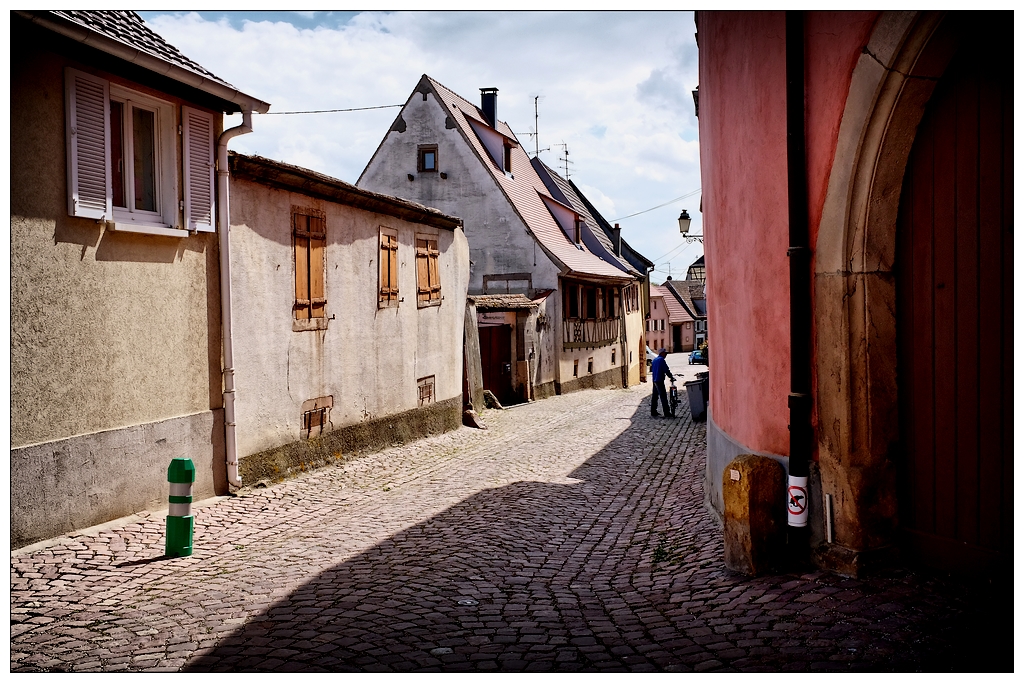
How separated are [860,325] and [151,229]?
606 centimetres

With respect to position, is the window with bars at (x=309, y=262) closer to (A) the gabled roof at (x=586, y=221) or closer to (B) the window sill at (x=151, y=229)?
(B) the window sill at (x=151, y=229)

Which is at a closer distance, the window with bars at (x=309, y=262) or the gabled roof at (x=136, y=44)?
the gabled roof at (x=136, y=44)

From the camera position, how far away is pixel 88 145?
7.10 metres

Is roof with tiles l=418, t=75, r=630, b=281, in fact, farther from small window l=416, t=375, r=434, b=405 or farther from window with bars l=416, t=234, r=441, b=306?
small window l=416, t=375, r=434, b=405

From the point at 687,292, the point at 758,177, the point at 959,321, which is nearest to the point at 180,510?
the point at 758,177

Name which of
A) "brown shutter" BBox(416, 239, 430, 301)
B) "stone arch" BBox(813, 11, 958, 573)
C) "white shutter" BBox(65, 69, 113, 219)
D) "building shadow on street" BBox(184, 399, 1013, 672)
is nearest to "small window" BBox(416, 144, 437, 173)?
"brown shutter" BBox(416, 239, 430, 301)

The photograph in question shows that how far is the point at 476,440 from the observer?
14172mm

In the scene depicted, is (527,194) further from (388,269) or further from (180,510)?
(180,510)

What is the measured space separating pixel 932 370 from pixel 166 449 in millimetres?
6602

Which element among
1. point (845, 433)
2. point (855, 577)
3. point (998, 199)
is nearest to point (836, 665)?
point (855, 577)

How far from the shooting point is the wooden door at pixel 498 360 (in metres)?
21.8

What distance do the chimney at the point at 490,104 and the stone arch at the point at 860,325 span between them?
2513 cm

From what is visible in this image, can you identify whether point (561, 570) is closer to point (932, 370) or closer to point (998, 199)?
point (932, 370)

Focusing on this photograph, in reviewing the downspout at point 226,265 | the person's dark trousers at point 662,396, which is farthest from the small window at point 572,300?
the downspout at point 226,265
